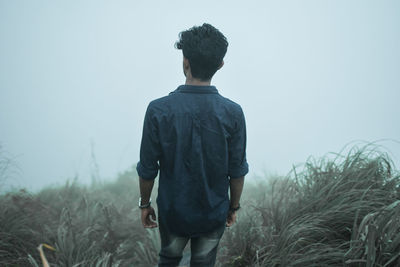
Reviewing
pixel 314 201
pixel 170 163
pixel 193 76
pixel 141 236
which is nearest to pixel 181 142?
pixel 170 163

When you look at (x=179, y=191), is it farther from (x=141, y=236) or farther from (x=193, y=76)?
(x=141, y=236)

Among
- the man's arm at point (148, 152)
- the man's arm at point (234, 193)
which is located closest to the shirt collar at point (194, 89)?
the man's arm at point (148, 152)

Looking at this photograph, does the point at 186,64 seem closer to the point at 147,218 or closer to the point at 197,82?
the point at 197,82

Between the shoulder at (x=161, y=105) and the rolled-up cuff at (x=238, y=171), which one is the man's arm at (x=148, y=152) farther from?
the rolled-up cuff at (x=238, y=171)

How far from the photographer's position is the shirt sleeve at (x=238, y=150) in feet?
5.46

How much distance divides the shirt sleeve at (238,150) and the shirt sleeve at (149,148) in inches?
18.9

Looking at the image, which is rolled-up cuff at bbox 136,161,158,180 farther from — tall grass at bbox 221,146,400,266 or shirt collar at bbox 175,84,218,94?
tall grass at bbox 221,146,400,266

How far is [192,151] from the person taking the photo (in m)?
1.58

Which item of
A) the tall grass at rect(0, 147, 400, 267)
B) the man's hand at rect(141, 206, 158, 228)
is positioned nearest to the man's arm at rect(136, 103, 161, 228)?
the man's hand at rect(141, 206, 158, 228)

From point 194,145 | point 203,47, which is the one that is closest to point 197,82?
point 203,47

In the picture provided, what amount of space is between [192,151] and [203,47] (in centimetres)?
63

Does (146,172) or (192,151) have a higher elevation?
(192,151)

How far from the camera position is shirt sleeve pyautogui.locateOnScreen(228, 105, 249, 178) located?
166 centimetres

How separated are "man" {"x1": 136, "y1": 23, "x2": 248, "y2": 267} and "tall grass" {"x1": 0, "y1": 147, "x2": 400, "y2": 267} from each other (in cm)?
81
